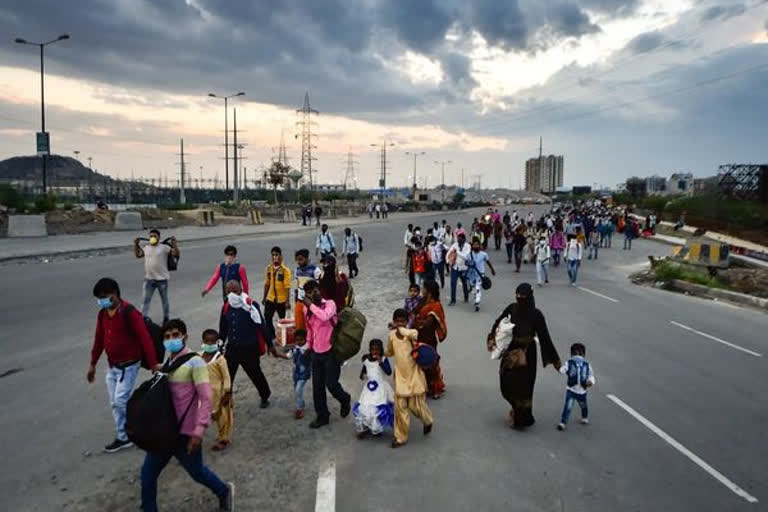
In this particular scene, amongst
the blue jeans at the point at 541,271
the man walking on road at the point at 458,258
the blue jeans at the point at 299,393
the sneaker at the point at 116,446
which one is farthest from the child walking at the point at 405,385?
the blue jeans at the point at 541,271

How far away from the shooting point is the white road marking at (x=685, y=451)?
478 centimetres

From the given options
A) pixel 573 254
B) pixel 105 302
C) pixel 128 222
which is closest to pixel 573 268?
pixel 573 254

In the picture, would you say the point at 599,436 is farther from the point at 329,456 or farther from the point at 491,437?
the point at 329,456

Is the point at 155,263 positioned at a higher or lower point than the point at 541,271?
higher

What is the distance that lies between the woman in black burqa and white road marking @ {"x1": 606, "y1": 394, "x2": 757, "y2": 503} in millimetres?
1348

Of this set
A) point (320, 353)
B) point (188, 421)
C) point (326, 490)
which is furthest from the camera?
point (320, 353)

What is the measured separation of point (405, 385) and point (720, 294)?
512 inches

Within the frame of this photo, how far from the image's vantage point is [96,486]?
15.3 feet

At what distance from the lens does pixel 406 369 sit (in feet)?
18.3

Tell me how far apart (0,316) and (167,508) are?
908 centimetres

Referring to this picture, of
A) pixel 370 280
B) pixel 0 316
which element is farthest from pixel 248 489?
pixel 370 280

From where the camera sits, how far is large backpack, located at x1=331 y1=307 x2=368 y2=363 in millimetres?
5812

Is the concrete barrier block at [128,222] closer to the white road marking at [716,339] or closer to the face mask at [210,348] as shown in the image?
the white road marking at [716,339]

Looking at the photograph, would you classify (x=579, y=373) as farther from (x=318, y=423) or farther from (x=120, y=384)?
(x=120, y=384)
